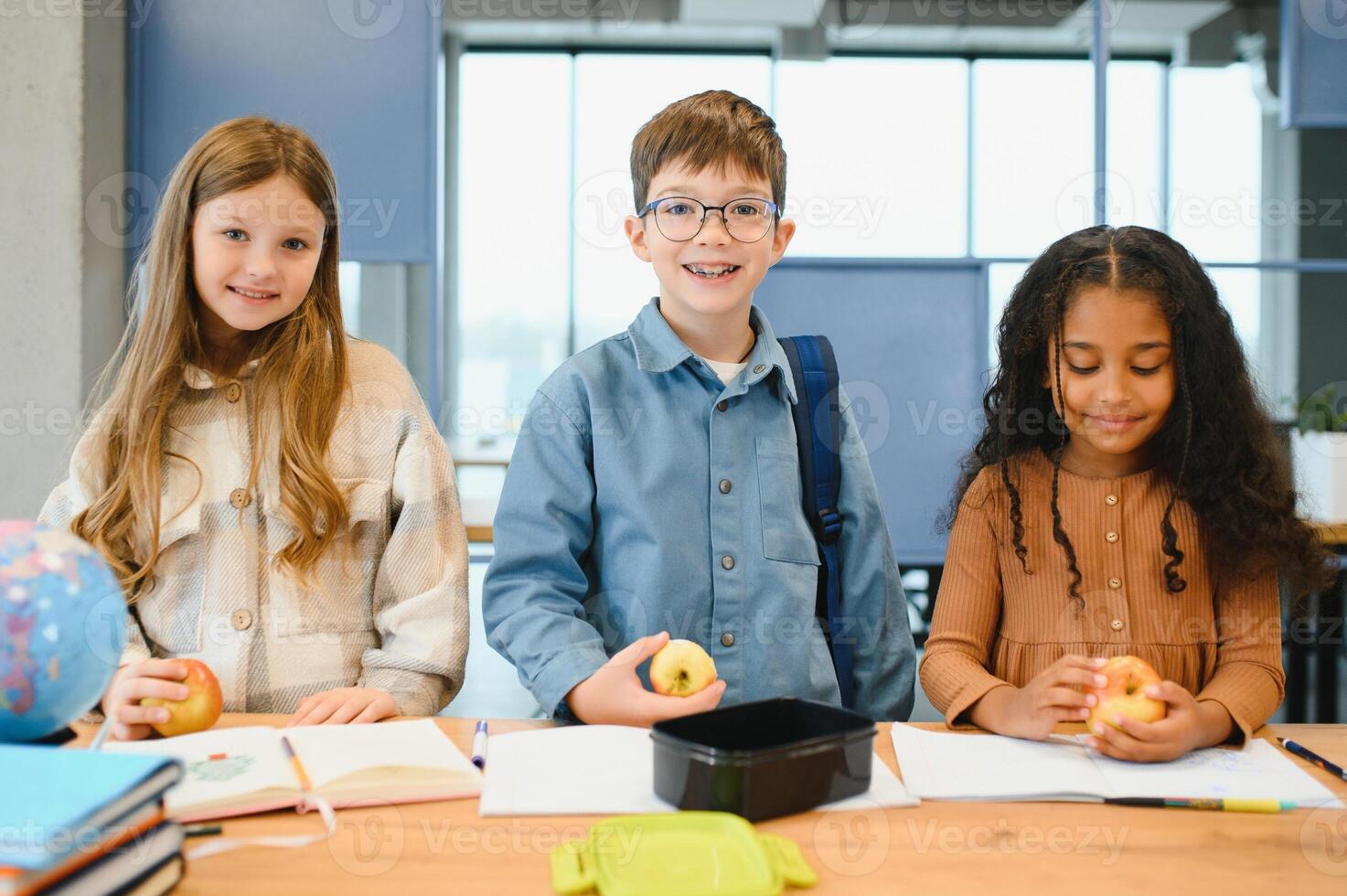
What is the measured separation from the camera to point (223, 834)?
3.28ft

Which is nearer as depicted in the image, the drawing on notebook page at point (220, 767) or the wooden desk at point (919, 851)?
the wooden desk at point (919, 851)

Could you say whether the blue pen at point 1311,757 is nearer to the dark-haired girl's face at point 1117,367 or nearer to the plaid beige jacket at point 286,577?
the dark-haired girl's face at point 1117,367

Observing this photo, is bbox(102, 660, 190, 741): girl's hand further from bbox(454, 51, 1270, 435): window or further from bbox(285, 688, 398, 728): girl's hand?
bbox(454, 51, 1270, 435): window

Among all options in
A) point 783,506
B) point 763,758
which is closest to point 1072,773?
point 763,758

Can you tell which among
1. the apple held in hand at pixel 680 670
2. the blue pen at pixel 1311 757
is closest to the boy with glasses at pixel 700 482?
the apple held in hand at pixel 680 670

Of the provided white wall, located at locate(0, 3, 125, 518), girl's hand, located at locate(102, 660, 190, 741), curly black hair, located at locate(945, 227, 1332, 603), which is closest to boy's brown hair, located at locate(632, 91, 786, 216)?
curly black hair, located at locate(945, 227, 1332, 603)

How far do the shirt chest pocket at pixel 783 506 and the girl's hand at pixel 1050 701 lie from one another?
1.42 ft

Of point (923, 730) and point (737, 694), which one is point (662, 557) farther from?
point (923, 730)

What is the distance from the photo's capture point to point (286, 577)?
1.63m

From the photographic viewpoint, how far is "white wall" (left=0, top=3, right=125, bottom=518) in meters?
3.34

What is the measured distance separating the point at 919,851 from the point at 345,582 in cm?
101

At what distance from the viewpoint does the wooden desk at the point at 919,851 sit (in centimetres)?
92

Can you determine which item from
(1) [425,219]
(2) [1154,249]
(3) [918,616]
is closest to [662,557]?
(2) [1154,249]

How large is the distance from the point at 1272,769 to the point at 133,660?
58.8 inches
